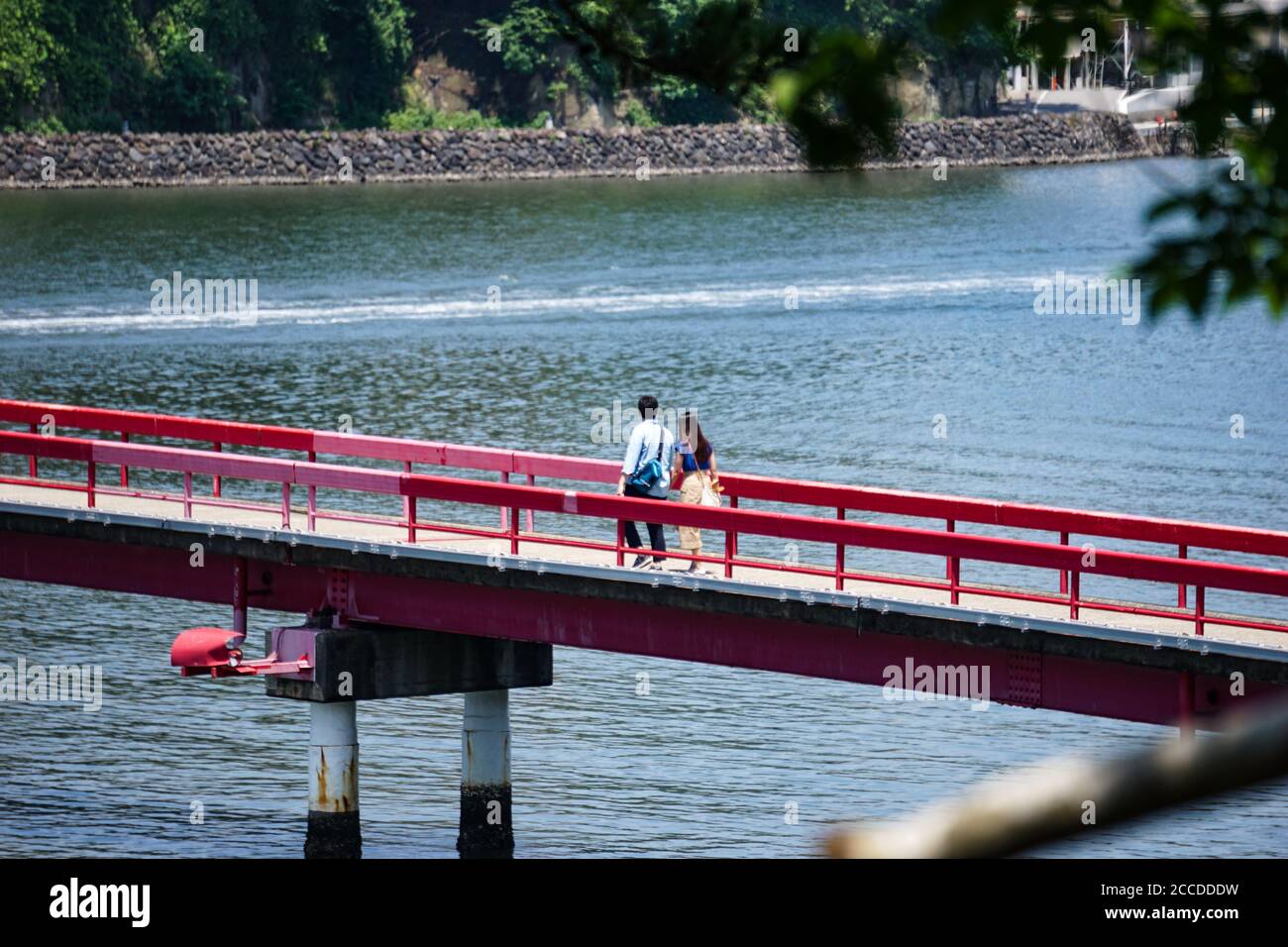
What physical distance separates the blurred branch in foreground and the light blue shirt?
16197mm

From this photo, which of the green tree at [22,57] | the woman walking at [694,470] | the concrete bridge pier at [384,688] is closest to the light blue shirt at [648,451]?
the woman walking at [694,470]

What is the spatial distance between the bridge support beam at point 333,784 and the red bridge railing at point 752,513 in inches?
69.7

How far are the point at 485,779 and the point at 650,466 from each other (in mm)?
3612

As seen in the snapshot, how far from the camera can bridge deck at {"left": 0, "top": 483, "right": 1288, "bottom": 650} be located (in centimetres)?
1847

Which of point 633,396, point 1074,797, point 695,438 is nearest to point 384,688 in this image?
point 695,438

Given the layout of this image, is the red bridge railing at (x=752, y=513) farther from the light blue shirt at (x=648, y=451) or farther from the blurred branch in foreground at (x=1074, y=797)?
the blurred branch in foreground at (x=1074, y=797)

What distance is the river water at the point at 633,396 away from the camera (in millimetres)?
24781

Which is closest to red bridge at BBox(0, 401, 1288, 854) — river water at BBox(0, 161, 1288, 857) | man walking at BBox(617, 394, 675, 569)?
man walking at BBox(617, 394, 675, 569)

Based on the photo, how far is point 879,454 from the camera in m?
46.8

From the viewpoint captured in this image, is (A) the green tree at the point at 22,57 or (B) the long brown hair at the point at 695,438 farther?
(A) the green tree at the point at 22,57

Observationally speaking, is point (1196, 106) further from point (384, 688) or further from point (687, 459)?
point (384, 688)

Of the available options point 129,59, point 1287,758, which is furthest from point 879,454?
point 129,59

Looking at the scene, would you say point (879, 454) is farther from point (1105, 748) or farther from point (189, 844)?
point (189, 844)
